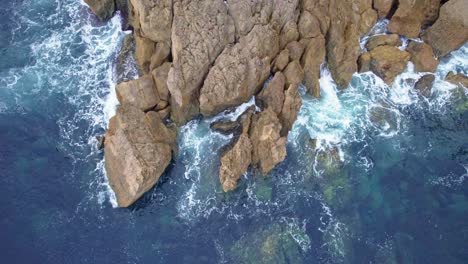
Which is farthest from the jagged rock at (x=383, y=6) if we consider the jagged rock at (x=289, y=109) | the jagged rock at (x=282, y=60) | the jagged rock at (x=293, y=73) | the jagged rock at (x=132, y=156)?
the jagged rock at (x=132, y=156)

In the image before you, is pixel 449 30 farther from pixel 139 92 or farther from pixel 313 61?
pixel 139 92

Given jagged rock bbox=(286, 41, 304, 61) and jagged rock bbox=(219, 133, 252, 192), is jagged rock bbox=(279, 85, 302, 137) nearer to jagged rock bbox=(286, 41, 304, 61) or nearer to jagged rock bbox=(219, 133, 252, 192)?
jagged rock bbox=(286, 41, 304, 61)

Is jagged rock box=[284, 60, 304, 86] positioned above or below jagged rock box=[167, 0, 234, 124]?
below

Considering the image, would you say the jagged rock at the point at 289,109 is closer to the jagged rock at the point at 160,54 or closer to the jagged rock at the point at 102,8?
the jagged rock at the point at 160,54

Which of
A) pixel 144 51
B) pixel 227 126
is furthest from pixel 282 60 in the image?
pixel 144 51

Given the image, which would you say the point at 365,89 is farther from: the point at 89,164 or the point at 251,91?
the point at 89,164

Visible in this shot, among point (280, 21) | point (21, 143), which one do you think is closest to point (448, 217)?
point (280, 21)

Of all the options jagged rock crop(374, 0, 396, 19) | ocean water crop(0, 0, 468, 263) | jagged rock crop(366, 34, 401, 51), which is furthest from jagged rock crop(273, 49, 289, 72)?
jagged rock crop(374, 0, 396, 19)
